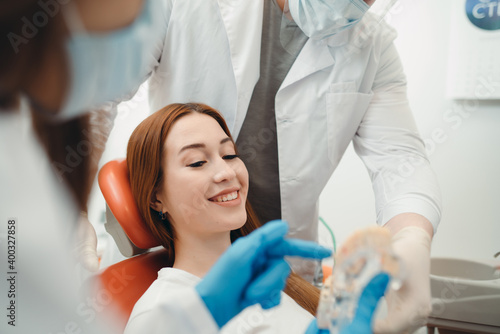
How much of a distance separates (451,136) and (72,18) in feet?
4.22

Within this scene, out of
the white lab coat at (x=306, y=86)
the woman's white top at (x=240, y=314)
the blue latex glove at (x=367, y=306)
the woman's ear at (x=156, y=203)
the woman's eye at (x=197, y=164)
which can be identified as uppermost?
the white lab coat at (x=306, y=86)

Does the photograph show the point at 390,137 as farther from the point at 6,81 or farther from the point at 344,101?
the point at 6,81

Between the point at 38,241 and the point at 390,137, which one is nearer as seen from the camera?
the point at 38,241

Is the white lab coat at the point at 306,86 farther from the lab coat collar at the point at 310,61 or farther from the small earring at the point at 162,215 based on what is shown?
the small earring at the point at 162,215

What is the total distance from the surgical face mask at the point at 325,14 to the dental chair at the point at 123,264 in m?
0.68

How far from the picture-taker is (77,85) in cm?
75

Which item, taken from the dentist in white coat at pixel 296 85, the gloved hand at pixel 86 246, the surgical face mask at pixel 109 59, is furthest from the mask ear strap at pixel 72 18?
the gloved hand at pixel 86 246

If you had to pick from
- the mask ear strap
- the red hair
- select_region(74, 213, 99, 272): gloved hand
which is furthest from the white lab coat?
the mask ear strap

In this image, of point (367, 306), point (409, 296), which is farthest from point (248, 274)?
point (409, 296)

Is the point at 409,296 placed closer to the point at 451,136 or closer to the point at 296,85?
the point at 296,85

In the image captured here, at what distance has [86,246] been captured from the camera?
3.61 feet

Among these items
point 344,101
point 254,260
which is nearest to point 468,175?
point 344,101

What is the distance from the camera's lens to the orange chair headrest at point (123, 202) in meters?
1.12

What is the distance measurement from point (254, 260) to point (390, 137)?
71 cm
